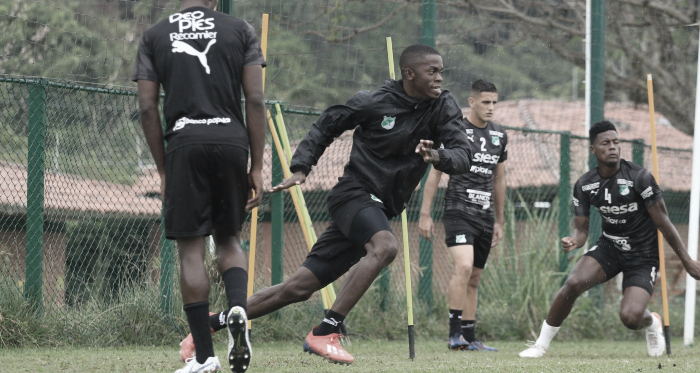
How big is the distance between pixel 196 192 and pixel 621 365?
3.21 metres

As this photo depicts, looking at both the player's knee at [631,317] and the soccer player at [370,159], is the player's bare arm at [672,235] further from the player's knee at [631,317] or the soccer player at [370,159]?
the soccer player at [370,159]

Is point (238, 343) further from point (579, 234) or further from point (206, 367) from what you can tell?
point (579, 234)

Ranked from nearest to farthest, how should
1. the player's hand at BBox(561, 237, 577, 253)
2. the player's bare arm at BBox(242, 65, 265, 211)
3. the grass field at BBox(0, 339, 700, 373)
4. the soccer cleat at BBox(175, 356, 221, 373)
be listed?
the soccer cleat at BBox(175, 356, 221, 373) < the player's bare arm at BBox(242, 65, 265, 211) < the grass field at BBox(0, 339, 700, 373) < the player's hand at BBox(561, 237, 577, 253)

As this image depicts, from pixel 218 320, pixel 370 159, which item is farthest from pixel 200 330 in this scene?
pixel 370 159

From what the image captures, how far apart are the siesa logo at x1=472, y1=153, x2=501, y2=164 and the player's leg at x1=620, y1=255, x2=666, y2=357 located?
1505mm

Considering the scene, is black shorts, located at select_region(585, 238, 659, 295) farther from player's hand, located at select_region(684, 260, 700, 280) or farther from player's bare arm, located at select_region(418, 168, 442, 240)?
player's bare arm, located at select_region(418, 168, 442, 240)

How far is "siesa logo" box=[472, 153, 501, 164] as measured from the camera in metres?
7.65

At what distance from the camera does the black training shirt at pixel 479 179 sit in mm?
7605

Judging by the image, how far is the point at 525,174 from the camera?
14133 millimetres

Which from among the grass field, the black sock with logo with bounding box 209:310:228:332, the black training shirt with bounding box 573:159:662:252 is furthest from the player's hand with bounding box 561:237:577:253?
the black sock with logo with bounding box 209:310:228:332

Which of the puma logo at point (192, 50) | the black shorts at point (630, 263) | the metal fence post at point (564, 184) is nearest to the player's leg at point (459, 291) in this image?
the black shorts at point (630, 263)

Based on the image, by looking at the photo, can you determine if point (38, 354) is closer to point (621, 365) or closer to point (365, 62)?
point (621, 365)

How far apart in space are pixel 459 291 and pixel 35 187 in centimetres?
362

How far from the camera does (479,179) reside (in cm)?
766
